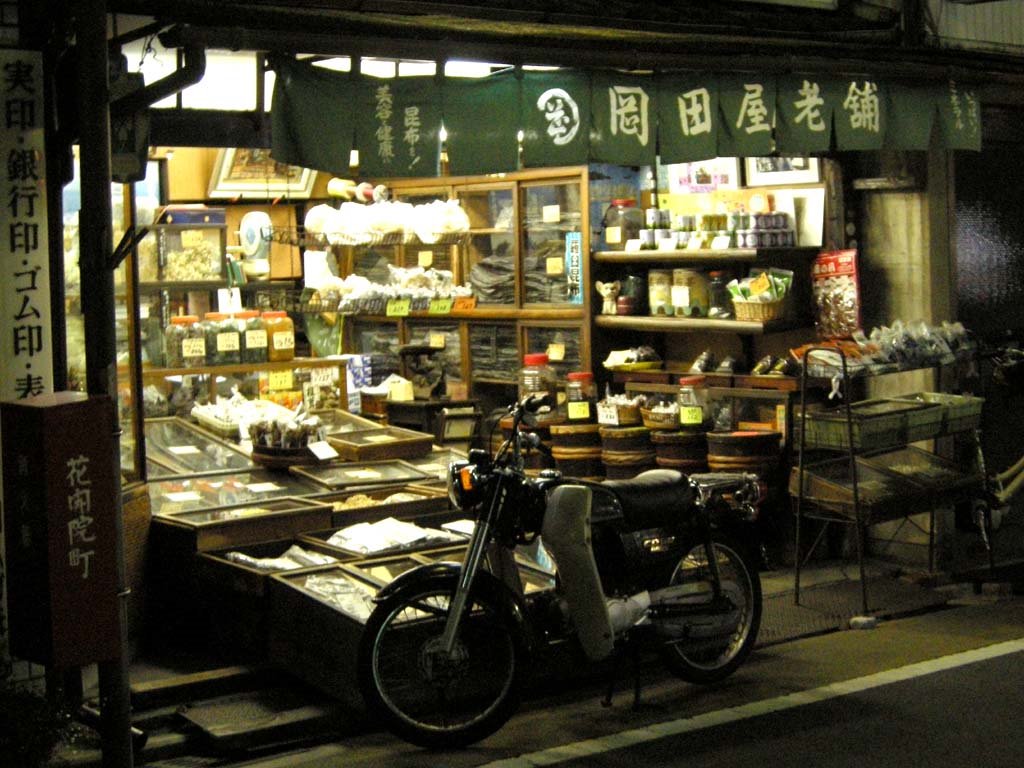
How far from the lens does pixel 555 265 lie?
1486 centimetres

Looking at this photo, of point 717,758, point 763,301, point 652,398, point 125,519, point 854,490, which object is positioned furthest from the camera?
point 652,398

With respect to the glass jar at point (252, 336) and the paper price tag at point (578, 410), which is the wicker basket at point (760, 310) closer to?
the paper price tag at point (578, 410)

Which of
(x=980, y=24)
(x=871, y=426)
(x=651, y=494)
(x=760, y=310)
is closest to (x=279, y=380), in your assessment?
(x=760, y=310)

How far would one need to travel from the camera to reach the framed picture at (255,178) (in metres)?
15.4

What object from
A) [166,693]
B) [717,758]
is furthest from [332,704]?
[717,758]

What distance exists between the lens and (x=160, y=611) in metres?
10.0

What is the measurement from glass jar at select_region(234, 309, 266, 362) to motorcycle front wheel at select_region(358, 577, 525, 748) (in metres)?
4.79

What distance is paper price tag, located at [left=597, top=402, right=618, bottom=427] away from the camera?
13531 mm

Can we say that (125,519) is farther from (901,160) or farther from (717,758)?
(901,160)

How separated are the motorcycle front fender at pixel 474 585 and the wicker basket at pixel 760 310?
5352 millimetres

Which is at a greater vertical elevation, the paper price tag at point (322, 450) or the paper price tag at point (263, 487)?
the paper price tag at point (322, 450)

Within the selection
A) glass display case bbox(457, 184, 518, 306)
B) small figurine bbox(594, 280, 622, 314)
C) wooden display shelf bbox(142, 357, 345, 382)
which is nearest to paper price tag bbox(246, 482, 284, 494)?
wooden display shelf bbox(142, 357, 345, 382)

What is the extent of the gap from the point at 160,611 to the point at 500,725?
3079 mm

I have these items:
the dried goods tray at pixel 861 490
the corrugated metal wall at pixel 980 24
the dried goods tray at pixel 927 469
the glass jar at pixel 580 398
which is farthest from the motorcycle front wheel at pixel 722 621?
the corrugated metal wall at pixel 980 24
